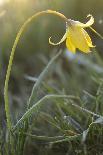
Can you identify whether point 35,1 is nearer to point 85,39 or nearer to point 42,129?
point 42,129

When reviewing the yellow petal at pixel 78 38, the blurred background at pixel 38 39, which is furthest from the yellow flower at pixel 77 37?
the blurred background at pixel 38 39

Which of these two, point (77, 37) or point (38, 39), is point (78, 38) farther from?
point (38, 39)

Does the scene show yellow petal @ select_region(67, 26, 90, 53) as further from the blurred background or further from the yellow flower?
the blurred background

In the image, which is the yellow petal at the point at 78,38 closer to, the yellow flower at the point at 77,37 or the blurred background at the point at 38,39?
the yellow flower at the point at 77,37

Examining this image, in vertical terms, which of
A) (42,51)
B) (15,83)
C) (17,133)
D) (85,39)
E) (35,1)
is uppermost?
(35,1)

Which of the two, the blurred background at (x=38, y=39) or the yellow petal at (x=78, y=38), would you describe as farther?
the blurred background at (x=38, y=39)

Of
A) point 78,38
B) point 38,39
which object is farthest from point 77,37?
point 38,39

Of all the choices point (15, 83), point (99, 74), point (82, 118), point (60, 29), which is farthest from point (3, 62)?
point (82, 118)

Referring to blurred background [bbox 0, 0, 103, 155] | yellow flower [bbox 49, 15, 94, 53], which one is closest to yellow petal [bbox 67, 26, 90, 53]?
yellow flower [bbox 49, 15, 94, 53]

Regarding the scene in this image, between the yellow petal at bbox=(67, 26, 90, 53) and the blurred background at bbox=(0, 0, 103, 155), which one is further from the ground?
the blurred background at bbox=(0, 0, 103, 155)
